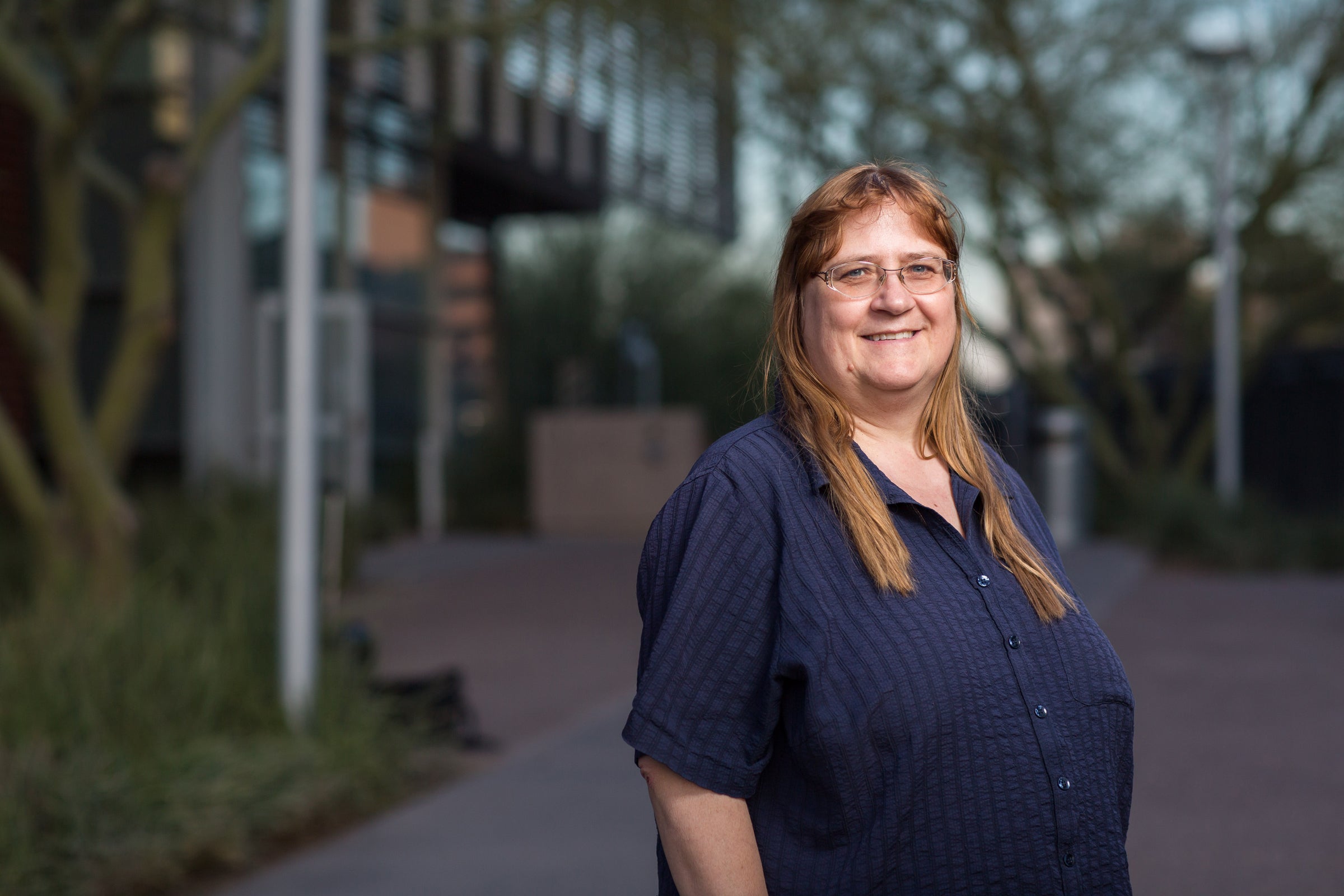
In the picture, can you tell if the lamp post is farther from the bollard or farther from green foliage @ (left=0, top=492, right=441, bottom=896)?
green foliage @ (left=0, top=492, right=441, bottom=896)

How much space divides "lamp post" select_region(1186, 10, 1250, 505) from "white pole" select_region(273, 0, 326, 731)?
11.1 metres

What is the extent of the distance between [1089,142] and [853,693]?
49.3 feet

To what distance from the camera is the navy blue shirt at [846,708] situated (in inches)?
70.6

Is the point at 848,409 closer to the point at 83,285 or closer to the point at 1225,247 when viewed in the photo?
the point at 83,285

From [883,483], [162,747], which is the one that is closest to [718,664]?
[883,483]

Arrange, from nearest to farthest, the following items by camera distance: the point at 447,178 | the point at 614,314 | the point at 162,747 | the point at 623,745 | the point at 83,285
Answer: the point at 162,747 < the point at 623,745 < the point at 83,285 < the point at 447,178 < the point at 614,314

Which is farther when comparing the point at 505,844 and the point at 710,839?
the point at 505,844

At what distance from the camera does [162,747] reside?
15.1ft

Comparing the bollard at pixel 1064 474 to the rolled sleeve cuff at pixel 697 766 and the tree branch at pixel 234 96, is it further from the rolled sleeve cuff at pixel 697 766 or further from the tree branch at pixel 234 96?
the rolled sleeve cuff at pixel 697 766

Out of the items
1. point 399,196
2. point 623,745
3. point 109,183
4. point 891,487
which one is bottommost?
point 623,745

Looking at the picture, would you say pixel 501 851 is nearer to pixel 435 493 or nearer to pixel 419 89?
pixel 419 89

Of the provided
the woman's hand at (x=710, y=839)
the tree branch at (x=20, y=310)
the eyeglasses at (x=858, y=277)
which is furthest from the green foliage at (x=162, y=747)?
the eyeglasses at (x=858, y=277)

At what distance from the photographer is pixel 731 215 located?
68.7 ft

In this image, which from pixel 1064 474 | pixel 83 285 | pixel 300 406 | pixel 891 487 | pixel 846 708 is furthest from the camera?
pixel 1064 474
